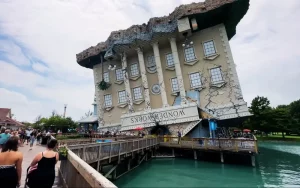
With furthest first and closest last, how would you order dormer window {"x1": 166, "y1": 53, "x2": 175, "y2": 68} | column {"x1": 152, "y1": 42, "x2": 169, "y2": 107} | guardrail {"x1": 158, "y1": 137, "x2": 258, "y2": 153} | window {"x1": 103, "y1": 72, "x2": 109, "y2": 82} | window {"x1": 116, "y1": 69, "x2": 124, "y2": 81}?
window {"x1": 103, "y1": 72, "x2": 109, "y2": 82}
window {"x1": 116, "y1": 69, "x2": 124, "y2": 81}
dormer window {"x1": 166, "y1": 53, "x2": 175, "y2": 68}
column {"x1": 152, "y1": 42, "x2": 169, "y2": 107}
guardrail {"x1": 158, "y1": 137, "x2": 258, "y2": 153}

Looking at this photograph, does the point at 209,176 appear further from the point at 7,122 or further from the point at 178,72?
the point at 7,122

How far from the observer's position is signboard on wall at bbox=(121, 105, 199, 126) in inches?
829

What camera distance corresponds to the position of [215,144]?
1675cm

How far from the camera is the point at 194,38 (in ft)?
81.2

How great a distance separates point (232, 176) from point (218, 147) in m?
4.16

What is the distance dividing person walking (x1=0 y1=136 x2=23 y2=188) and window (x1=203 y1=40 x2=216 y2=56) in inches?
924

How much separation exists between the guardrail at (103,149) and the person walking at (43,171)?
3.85m

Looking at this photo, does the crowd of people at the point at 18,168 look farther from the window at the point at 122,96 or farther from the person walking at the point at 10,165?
the window at the point at 122,96

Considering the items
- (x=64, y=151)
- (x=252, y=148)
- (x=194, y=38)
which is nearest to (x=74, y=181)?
(x=64, y=151)

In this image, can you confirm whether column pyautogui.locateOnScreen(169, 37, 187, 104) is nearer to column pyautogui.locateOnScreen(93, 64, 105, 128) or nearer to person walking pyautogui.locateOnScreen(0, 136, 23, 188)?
column pyautogui.locateOnScreen(93, 64, 105, 128)

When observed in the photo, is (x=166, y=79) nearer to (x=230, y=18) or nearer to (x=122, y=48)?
(x=122, y=48)

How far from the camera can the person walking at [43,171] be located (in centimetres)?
319

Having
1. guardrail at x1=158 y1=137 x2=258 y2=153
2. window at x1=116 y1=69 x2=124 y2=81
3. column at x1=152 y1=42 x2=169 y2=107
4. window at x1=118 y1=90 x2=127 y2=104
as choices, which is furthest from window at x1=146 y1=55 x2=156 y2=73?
guardrail at x1=158 y1=137 x2=258 y2=153

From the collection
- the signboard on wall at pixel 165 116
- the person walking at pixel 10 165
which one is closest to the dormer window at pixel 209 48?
the signboard on wall at pixel 165 116
